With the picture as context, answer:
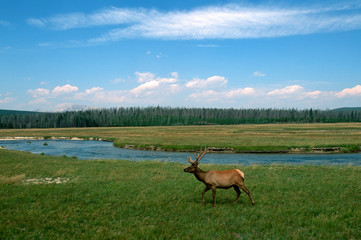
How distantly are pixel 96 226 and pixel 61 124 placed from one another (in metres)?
163

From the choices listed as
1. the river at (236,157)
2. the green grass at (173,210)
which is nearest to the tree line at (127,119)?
the river at (236,157)

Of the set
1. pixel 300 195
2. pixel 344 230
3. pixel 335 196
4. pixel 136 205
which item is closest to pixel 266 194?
pixel 300 195

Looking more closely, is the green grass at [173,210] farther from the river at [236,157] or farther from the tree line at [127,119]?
the tree line at [127,119]

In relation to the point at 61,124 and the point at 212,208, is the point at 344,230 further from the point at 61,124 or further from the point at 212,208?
the point at 61,124

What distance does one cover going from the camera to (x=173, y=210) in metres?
10.0

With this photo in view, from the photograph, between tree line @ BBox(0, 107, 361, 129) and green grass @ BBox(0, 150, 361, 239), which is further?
tree line @ BBox(0, 107, 361, 129)

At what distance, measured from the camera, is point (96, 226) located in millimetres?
8438

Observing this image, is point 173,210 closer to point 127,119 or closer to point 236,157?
point 236,157

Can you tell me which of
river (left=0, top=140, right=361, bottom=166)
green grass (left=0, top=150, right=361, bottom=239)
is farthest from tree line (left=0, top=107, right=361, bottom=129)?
green grass (left=0, top=150, right=361, bottom=239)

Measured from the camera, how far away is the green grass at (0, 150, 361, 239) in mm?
8047

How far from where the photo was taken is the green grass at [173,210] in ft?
26.4

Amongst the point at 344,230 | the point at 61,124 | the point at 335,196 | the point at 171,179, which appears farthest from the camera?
the point at 61,124

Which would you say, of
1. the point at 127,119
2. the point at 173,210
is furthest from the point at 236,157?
the point at 127,119

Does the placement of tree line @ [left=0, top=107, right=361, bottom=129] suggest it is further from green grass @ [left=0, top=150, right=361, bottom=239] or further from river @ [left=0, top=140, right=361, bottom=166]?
green grass @ [left=0, top=150, right=361, bottom=239]
